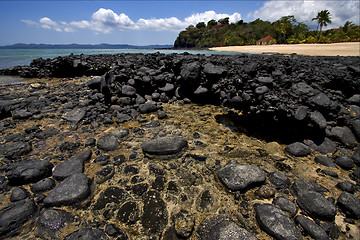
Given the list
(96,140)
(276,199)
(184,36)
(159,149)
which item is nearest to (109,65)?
(96,140)

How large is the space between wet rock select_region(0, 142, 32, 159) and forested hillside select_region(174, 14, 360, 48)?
58893mm

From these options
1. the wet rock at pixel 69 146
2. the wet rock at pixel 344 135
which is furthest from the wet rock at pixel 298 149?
the wet rock at pixel 69 146

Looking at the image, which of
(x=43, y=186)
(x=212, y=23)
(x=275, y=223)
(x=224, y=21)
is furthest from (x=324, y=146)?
(x=212, y=23)

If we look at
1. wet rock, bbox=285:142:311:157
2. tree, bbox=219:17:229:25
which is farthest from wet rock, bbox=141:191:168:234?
tree, bbox=219:17:229:25

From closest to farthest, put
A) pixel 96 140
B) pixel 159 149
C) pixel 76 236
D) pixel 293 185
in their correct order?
pixel 76 236 → pixel 293 185 → pixel 159 149 → pixel 96 140

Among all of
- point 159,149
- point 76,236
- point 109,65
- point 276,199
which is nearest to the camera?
point 76,236

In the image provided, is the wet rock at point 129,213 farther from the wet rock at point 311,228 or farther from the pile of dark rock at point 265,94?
the pile of dark rock at point 265,94

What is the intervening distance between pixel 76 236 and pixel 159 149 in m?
1.99

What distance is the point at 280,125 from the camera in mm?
4215

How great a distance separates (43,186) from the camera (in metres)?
2.63

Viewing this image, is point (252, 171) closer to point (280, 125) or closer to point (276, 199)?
point (276, 199)

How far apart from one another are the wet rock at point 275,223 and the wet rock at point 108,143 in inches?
124

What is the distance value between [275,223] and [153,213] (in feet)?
5.39

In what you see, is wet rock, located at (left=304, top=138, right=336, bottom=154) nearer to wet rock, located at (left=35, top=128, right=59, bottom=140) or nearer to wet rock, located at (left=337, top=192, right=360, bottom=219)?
wet rock, located at (left=337, top=192, right=360, bottom=219)
